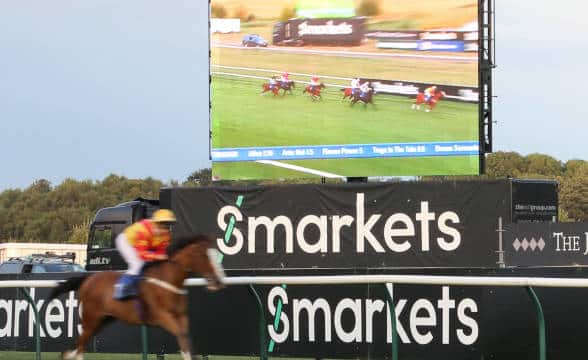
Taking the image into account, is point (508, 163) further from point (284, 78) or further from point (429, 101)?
point (429, 101)

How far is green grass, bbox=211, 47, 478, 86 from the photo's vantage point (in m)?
18.5

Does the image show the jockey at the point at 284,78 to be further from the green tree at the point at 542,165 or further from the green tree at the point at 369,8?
the green tree at the point at 542,165

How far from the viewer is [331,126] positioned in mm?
19250

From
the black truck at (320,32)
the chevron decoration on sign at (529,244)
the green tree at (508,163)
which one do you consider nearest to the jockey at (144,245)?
the chevron decoration on sign at (529,244)

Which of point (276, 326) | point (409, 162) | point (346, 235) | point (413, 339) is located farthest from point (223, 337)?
point (409, 162)

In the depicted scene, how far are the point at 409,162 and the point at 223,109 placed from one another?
3633mm

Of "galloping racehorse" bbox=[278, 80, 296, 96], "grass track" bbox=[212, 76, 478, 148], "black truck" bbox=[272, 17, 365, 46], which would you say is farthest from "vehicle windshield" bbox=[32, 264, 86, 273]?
"black truck" bbox=[272, 17, 365, 46]

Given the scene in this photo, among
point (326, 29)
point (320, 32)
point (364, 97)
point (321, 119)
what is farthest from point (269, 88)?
point (364, 97)

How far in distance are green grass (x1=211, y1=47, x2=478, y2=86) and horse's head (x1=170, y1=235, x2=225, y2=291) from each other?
954 centimetres

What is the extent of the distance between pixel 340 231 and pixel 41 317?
5.57 meters

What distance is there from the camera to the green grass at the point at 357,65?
1848 centimetres

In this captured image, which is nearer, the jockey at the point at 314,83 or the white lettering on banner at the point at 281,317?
the white lettering on banner at the point at 281,317

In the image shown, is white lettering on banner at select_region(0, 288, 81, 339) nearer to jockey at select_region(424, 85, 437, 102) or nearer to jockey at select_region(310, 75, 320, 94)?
jockey at select_region(310, 75, 320, 94)

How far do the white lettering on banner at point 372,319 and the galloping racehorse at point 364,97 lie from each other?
7.80 metres
